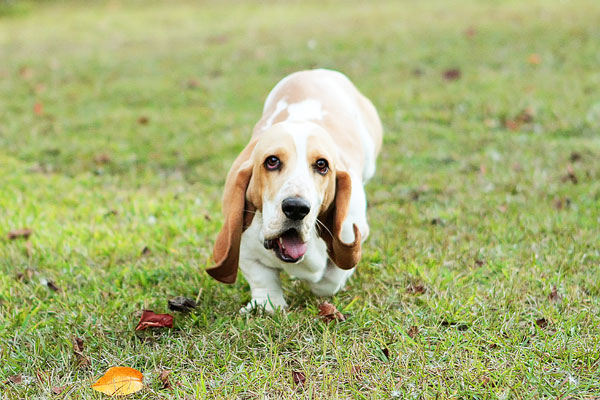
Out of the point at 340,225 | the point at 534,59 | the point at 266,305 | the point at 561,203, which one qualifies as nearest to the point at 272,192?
the point at 340,225

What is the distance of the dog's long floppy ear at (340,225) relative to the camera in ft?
9.90

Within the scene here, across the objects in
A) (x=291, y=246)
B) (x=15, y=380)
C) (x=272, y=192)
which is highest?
(x=272, y=192)

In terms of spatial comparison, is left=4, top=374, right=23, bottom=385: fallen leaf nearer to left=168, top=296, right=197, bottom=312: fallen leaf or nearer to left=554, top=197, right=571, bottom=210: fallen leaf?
left=168, top=296, right=197, bottom=312: fallen leaf

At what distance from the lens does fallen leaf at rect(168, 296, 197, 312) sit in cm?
336

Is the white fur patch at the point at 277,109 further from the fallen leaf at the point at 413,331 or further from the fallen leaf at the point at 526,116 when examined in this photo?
the fallen leaf at the point at 526,116

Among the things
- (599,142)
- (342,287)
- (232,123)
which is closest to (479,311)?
(342,287)

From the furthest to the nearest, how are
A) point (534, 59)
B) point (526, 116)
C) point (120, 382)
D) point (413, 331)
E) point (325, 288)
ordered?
point (534, 59), point (526, 116), point (325, 288), point (413, 331), point (120, 382)

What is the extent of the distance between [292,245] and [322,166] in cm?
39

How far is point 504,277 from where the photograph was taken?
3596mm

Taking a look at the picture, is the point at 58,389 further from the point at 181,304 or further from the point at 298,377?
the point at 298,377

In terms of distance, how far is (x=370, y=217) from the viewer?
464 cm

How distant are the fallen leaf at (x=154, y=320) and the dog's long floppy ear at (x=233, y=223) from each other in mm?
377

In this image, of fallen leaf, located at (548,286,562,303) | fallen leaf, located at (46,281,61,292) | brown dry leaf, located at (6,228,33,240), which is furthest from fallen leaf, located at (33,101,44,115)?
fallen leaf, located at (548,286,562,303)

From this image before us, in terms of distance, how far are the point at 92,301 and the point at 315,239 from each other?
4.31 ft
